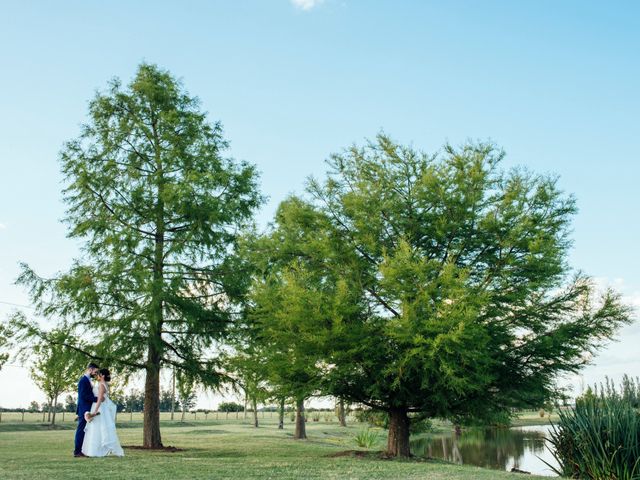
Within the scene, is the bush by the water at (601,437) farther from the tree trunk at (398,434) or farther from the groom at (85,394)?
the groom at (85,394)

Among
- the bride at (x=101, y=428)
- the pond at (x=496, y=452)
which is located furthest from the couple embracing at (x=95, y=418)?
the pond at (x=496, y=452)

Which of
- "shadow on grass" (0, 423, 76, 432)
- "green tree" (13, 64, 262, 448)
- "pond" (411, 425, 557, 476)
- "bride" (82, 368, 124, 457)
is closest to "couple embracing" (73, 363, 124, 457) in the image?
"bride" (82, 368, 124, 457)

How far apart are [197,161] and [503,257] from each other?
10953 mm

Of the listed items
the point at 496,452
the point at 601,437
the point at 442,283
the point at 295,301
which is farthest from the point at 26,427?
the point at 601,437

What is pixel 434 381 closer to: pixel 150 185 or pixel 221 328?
pixel 221 328

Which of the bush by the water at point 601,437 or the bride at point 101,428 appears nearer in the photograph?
the bush by the water at point 601,437

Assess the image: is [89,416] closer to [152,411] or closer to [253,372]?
[253,372]

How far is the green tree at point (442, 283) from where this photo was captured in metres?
17.0

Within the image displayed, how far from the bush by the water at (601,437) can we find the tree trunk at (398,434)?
5748mm

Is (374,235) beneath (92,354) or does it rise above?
above

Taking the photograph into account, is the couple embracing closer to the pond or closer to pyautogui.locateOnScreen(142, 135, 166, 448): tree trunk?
pyautogui.locateOnScreen(142, 135, 166, 448): tree trunk

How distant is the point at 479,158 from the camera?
20.0m

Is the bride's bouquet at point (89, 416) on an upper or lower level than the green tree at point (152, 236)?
lower

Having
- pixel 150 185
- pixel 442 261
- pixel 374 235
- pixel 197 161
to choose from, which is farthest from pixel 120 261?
pixel 442 261
